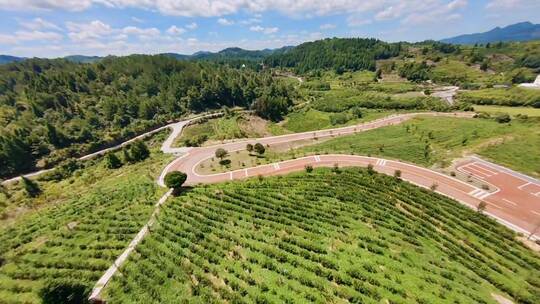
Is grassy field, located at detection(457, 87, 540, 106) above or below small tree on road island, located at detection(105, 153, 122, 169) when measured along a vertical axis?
above

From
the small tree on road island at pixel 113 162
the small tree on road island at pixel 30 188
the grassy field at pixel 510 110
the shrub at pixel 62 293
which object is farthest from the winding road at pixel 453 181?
the grassy field at pixel 510 110

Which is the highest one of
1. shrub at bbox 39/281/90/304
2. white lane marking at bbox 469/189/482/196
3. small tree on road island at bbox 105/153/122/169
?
shrub at bbox 39/281/90/304

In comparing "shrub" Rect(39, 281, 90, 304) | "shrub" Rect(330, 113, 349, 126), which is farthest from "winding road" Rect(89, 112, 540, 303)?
"shrub" Rect(330, 113, 349, 126)

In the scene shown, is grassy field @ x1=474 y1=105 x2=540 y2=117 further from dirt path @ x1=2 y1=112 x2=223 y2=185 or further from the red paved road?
dirt path @ x1=2 y1=112 x2=223 y2=185

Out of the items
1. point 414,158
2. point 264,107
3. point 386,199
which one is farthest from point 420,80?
point 386,199

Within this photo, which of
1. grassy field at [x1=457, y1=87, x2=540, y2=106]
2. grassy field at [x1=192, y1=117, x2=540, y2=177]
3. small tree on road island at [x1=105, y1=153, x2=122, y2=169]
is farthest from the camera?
grassy field at [x1=457, y1=87, x2=540, y2=106]

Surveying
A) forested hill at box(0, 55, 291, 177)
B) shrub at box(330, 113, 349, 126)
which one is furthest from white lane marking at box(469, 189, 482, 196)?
forested hill at box(0, 55, 291, 177)

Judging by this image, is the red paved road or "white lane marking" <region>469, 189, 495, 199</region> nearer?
the red paved road

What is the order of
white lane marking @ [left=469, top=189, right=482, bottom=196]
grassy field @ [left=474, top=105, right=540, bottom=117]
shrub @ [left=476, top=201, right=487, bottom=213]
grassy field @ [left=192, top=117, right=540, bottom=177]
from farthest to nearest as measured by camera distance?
grassy field @ [left=474, top=105, right=540, bottom=117] < grassy field @ [left=192, top=117, right=540, bottom=177] < white lane marking @ [left=469, top=189, right=482, bottom=196] < shrub @ [left=476, top=201, right=487, bottom=213]

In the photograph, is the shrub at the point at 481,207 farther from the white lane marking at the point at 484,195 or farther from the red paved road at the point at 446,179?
the white lane marking at the point at 484,195
